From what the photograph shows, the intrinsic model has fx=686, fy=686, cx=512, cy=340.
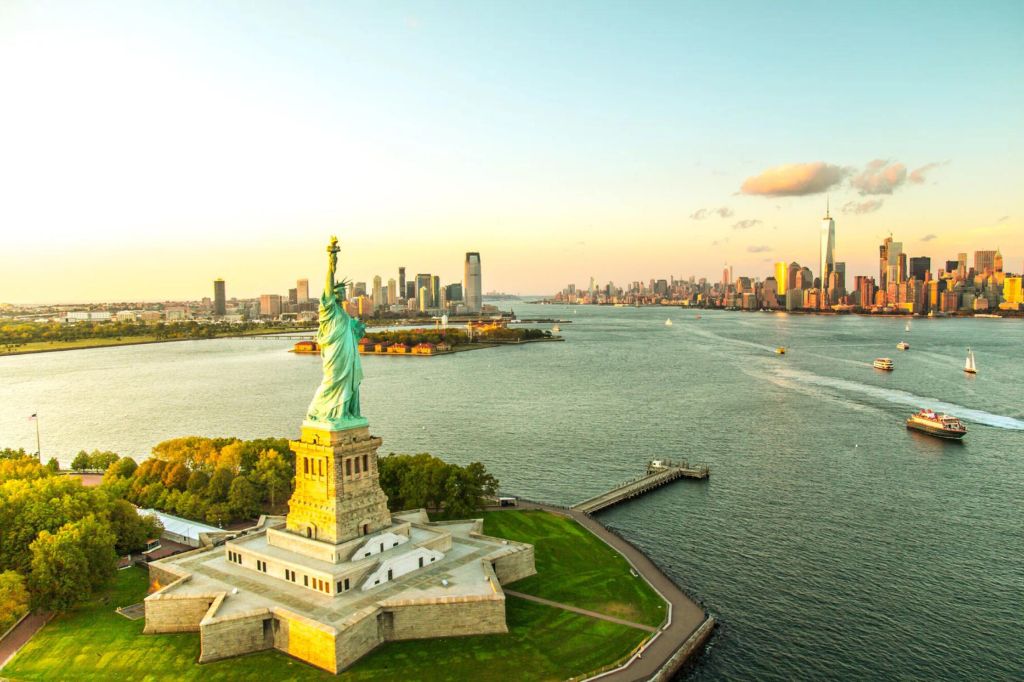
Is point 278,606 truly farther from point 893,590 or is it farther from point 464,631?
point 893,590

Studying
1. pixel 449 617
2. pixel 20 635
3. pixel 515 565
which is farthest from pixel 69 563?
pixel 515 565

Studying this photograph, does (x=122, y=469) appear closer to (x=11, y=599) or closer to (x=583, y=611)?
(x=11, y=599)

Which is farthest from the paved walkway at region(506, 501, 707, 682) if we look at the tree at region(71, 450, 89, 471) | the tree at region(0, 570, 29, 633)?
the tree at region(71, 450, 89, 471)

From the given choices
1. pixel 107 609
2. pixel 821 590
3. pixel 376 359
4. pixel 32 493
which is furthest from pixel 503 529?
pixel 376 359

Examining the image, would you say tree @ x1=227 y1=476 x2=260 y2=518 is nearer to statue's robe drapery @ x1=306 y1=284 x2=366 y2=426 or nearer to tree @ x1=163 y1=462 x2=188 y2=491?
tree @ x1=163 y1=462 x2=188 y2=491

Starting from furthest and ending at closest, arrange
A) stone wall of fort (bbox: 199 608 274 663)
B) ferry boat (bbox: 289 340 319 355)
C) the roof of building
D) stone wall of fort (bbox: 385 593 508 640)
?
ferry boat (bbox: 289 340 319 355) → the roof of building → stone wall of fort (bbox: 385 593 508 640) → stone wall of fort (bbox: 199 608 274 663)
